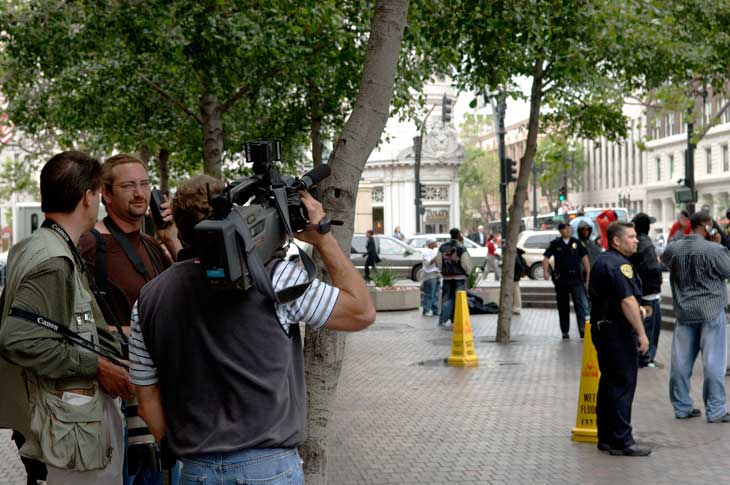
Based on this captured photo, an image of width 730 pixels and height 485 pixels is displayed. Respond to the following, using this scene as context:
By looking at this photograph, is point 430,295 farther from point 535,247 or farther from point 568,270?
point 535,247

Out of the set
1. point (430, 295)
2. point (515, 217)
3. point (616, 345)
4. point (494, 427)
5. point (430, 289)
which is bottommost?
point (494, 427)

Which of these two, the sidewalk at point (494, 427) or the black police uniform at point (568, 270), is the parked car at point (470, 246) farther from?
the sidewalk at point (494, 427)

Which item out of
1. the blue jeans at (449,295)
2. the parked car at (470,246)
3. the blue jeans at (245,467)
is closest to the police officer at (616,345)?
the blue jeans at (245,467)

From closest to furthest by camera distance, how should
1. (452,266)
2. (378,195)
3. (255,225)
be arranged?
(255,225)
(452,266)
(378,195)

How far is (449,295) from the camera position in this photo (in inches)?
806

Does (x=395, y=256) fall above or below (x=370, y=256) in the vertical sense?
below

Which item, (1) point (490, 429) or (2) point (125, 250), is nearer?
(2) point (125, 250)

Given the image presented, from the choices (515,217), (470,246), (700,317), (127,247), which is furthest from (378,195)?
(127,247)

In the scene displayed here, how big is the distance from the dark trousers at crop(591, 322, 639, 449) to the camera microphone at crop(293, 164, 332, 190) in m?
5.12

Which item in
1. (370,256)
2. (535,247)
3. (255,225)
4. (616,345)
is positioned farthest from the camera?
(535,247)

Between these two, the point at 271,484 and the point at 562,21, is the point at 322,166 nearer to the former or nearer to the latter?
the point at 271,484

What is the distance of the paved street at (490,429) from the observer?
775 centimetres

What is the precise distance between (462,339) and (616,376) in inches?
253

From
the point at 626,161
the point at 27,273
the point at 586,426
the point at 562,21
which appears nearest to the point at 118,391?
the point at 27,273
